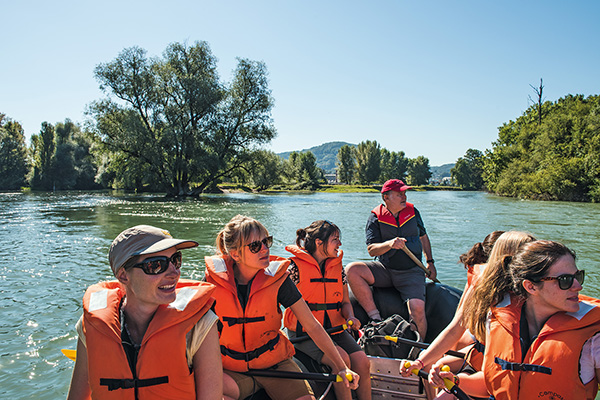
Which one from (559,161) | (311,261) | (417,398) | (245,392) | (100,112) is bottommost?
(417,398)

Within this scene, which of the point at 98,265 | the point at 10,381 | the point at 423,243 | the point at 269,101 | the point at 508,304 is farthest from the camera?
the point at 269,101

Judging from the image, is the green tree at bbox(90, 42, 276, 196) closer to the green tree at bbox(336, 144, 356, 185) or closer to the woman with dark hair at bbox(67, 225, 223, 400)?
the woman with dark hair at bbox(67, 225, 223, 400)

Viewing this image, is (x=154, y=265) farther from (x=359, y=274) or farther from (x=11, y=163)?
(x=11, y=163)

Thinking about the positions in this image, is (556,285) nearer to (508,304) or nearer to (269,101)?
(508,304)

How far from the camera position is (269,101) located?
29359mm

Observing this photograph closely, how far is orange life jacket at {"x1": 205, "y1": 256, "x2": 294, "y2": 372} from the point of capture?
2.29m

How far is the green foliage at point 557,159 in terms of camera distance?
24938mm

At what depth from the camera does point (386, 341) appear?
3.23 m

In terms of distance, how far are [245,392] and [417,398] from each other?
4.44 ft

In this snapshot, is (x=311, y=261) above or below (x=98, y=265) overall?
above

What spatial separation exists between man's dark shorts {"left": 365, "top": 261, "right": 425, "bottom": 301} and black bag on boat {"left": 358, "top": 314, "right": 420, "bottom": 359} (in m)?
0.70

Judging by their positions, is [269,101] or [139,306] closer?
[139,306]

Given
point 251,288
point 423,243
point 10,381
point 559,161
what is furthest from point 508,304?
point 559,161

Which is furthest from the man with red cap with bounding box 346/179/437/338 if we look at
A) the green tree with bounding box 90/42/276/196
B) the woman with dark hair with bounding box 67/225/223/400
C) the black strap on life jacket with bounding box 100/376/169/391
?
the green tree with bounding box 90/42/276/196
